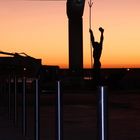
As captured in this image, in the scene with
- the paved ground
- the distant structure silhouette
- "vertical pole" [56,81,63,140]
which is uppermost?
the distant structure silhouette

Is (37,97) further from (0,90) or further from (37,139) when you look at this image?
(0,90)

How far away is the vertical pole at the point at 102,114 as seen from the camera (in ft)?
21.3

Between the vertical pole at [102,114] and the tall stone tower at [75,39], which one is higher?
the tall stone tower at [75,39]

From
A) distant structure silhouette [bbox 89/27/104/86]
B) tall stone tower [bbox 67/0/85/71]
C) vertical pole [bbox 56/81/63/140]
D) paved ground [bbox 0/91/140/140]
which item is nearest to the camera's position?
vertical pole [bbox 56/81/63/140]

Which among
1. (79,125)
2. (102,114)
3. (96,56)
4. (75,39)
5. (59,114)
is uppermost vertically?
(75,39)

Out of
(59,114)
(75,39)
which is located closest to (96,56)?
(75,39)

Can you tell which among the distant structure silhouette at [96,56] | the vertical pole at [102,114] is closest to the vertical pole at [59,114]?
the vertical pole at [102,114]

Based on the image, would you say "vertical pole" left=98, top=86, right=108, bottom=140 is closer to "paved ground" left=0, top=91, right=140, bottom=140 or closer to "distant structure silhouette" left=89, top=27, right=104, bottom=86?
"paved ground" left=0, top=91, right=140, bottom=140

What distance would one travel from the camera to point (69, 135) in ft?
39.8

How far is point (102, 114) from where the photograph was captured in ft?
21.5

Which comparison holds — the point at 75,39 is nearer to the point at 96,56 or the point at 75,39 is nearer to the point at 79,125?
the point at 96,56

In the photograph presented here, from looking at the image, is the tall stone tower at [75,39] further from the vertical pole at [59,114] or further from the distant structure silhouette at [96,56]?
the vertical pole at [59,114]

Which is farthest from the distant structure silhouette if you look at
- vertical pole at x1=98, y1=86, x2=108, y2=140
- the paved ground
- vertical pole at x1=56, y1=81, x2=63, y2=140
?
vertical pole at x1=98, y1=86, x2=108, y2=140

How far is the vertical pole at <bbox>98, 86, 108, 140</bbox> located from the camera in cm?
650
